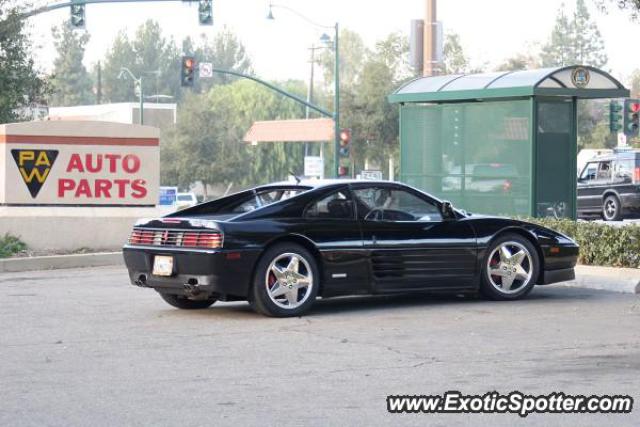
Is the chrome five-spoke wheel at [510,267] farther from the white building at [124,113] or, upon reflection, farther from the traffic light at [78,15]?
the white building at [124,113]

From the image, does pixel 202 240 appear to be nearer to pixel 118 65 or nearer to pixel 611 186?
pixel 611 186

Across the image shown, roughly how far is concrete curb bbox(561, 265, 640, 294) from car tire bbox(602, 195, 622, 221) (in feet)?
60.0

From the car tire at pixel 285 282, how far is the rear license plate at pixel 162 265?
817mm

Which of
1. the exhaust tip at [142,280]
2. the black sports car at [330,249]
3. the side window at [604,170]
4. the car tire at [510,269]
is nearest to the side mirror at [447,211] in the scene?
the black sports car at [330,249]

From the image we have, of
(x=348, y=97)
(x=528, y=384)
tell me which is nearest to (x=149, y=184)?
(x=528, y=384)

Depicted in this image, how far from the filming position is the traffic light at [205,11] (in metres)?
31.2

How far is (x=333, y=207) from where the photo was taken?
38.4ft

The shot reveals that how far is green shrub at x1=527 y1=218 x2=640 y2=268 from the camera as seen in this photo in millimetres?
14703

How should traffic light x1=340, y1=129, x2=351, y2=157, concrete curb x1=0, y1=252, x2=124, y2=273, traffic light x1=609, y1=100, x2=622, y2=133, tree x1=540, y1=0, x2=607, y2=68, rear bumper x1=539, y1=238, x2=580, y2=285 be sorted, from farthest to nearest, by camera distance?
tree x1=540, y1=0, x2=607, y2=68, traffic light x1=340, y1=129, x2=351, y2=157, traffic light x1=609, y1=100, x2=622, y2=133, concrete curb x1=0, y1=252, x2=124, y2=273, rear bumper x1=539, y1=238, x2=580, y2=285

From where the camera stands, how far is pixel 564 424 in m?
6.64

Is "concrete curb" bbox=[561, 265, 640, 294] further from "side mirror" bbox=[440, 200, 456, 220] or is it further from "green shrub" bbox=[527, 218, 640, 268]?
"side mirror" bbox=[440, 200, 456, 220]

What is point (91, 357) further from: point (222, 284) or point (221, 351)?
point (222, 284)

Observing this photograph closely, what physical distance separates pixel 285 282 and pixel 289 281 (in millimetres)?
Result: 39

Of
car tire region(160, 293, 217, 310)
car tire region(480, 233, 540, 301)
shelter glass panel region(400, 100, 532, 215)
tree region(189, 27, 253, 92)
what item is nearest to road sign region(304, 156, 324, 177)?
shelter glass panel region(400, 100, 532, 215)
